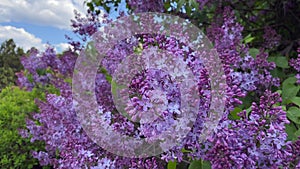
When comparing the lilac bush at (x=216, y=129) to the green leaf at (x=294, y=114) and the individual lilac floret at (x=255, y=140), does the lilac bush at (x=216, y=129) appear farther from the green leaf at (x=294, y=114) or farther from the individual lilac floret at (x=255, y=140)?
the green leaf at (x=294, y=114)

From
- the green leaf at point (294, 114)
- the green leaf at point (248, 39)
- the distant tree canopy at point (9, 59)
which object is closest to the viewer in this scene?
the green leaf at point (294, 114)

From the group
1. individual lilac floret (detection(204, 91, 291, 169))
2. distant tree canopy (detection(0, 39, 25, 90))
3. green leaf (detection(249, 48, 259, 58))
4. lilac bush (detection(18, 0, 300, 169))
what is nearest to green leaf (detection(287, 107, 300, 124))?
lilac bush (detection(18, 0, 300, 169))

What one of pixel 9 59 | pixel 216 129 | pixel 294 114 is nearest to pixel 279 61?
pixel 294 114

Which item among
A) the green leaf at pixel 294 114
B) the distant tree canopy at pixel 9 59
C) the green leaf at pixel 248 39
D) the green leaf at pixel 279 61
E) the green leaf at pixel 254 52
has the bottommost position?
the green leaf at pixel 294 114

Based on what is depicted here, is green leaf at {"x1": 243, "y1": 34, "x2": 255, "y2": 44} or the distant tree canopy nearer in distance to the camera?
green leaf at {"x1": 243, "y1": 34, "x2": 255, "y2": 44}

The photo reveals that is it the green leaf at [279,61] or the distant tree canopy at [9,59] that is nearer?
the green leaf at [279,61]

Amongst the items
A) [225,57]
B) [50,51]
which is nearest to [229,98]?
[225,57]

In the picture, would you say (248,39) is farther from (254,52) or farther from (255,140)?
(255,140)

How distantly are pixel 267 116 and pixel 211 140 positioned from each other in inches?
11.0

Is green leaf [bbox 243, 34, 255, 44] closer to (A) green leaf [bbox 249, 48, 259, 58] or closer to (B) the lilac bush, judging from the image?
(A) green leaf [bbox 249, 48, 259, 58]

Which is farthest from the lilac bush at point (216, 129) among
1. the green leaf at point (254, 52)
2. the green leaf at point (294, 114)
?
the green leaf at point (254, 52)

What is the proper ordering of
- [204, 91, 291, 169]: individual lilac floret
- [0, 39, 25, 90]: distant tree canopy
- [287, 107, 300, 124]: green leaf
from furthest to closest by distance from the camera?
[0, 39, 25, 90]: distant tree canopy → [287, 107, 300, 124]: green leaf → [204, 91, 291, 169]: individual lilac floret

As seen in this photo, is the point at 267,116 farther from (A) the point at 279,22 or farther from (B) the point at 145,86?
(A) the point at 279,22

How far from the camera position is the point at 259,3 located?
174 inches
